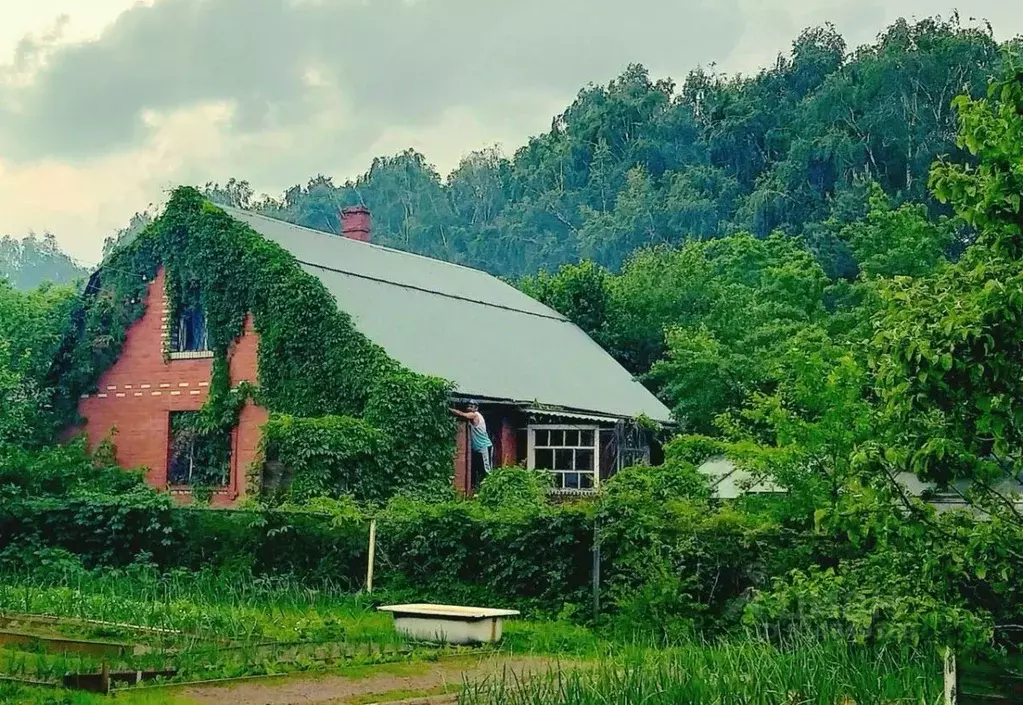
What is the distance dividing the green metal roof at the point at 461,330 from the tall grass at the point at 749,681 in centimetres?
1579

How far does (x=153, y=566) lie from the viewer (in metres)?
20.5

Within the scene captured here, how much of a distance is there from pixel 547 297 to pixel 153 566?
70.8 feet

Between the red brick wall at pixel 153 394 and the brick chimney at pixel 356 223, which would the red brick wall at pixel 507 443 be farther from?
the brick chimney at pixel 356 223

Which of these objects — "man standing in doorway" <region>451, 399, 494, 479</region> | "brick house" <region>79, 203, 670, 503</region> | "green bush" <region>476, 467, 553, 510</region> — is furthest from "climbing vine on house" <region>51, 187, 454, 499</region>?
"green bush" <region>476, 467, 553, 510</region>

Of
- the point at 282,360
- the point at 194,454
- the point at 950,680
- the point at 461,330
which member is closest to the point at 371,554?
the point at 282,360

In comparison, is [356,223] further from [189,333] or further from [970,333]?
[970,333]

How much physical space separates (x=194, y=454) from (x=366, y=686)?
1690 centimetres

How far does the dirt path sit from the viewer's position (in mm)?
11227

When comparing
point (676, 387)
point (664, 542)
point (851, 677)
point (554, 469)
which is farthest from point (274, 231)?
point (851, 677)

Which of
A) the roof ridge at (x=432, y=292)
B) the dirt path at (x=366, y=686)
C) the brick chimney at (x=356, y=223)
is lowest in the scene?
the dirt path at (x=366, y=686)

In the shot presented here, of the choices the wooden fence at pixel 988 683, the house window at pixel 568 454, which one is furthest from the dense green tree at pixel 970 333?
the house window at pixel 568 454

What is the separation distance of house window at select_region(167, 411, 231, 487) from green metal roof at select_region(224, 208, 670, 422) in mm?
4133

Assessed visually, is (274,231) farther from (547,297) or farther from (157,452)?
(547,297)

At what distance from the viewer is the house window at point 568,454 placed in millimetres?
29703
